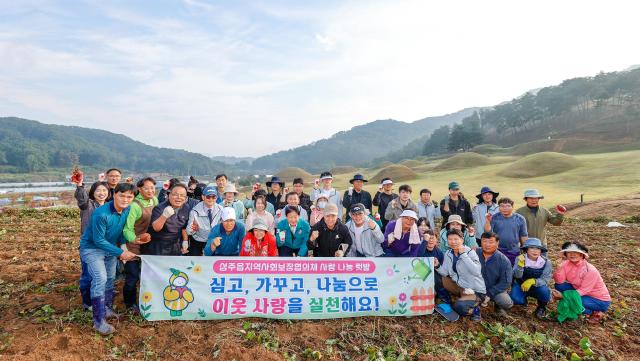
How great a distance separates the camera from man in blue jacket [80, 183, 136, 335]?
4844 millimetres

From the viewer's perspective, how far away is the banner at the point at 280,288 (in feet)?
17.4

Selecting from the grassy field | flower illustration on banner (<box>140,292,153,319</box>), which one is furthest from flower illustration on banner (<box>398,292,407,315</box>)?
the grassy field

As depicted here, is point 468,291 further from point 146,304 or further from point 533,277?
point 146,304

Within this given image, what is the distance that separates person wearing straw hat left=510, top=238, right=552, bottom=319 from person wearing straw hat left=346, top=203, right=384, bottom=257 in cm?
244

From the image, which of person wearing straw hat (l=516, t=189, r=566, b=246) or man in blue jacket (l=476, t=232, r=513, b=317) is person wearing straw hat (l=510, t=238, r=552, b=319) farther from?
person wearing straw hat (l=516, t=189, r=566, b=246)

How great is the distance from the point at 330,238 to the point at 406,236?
56.2 inches

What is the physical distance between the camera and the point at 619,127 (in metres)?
63.8

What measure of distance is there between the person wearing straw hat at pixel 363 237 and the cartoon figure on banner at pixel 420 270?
72cm

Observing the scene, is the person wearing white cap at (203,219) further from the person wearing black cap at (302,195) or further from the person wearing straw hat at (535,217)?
the person wearing straw hat at (535,217)

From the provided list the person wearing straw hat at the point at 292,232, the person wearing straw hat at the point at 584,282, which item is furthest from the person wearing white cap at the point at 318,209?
the person wearing straw hat at the point at 584,282

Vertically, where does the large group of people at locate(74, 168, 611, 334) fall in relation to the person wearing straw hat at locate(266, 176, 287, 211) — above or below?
below

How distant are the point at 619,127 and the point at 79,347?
86.0 metres

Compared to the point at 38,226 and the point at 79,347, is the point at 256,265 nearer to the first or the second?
the point at 79,347

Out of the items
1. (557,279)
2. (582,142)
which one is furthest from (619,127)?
(557,279)
